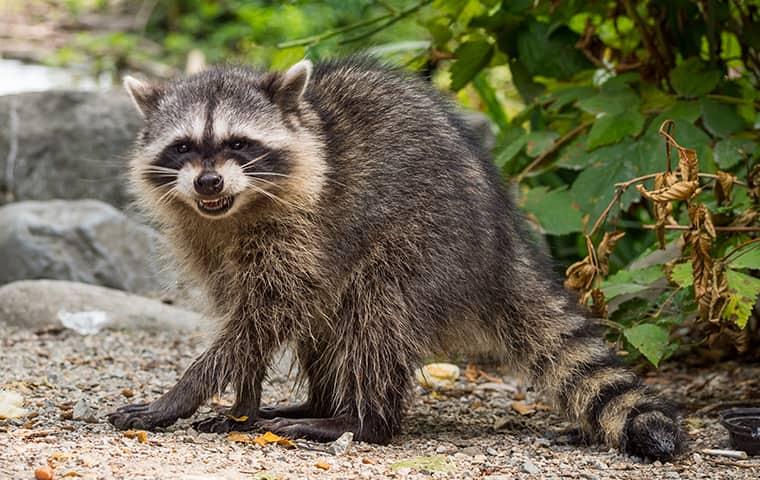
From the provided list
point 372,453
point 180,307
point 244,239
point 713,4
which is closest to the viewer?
point 372,453

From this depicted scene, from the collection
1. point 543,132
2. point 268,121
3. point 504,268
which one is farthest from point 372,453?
point 543,132

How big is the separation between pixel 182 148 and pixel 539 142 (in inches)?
74.1

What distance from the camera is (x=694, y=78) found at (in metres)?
5.20

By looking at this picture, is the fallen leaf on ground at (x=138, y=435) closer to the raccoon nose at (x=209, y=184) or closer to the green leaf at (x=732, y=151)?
the raccoon nose at (x=209, y=184)

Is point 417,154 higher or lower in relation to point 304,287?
higher

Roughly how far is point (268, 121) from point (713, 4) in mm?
2227

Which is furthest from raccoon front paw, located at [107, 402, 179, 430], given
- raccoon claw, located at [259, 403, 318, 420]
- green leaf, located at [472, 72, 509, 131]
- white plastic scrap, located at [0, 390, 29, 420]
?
green leaf, located at [472, 72, 509, 131]

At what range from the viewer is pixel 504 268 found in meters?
4.61

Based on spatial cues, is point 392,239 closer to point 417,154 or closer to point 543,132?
point 417,154

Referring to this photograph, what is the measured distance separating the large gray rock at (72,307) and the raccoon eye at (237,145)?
206cm

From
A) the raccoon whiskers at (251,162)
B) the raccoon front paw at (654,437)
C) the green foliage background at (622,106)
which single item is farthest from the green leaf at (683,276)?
the raccoon whiskers at (251,162)

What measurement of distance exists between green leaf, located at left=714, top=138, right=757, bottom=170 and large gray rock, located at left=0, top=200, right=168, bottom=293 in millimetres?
3510

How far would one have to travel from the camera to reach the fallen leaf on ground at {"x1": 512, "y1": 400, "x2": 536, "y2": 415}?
5.12 meters

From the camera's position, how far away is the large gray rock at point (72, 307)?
612cm
